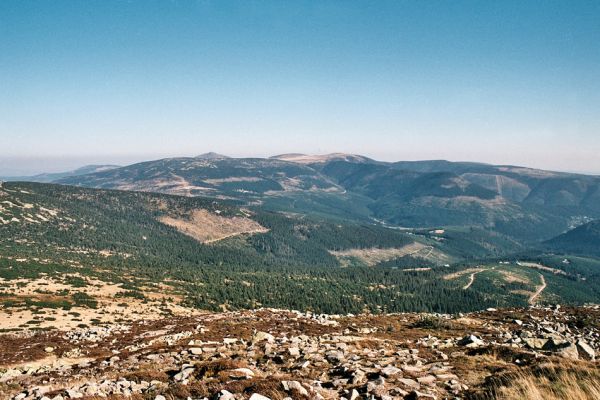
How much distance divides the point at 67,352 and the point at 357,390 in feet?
115

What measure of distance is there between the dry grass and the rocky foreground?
165 mm

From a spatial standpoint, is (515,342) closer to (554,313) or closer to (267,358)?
(267,358)

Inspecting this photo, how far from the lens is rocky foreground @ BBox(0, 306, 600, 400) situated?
601 inches

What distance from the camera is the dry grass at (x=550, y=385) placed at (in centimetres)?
1107

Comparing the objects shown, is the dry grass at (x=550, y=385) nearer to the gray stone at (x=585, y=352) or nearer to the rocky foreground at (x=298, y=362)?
the rocky foreground at (x=298, y=362)

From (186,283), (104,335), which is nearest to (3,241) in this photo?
(186,283)

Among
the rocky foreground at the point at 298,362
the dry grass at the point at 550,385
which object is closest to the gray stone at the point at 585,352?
the rocky foreground at the point at 298,362

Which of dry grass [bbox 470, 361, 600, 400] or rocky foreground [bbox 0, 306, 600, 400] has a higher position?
dry grass [bbox 470, 361, 600, 400]

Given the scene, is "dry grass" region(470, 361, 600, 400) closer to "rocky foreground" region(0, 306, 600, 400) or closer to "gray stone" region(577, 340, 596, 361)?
"rocky foreground" region(0, 306, 600, 400)

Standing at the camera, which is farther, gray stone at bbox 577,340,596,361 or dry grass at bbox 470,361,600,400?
gray stone at bbox 577,340,596,361

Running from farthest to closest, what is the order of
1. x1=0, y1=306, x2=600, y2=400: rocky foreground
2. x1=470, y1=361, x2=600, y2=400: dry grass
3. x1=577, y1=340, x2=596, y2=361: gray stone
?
x1=577, y1=340, x2=596, y2=361: gray stone < x1=0, y1=306, x2=600, y2=400: rocky foreground < x1=470, y1=361, x2=600, y2=400: dry grass

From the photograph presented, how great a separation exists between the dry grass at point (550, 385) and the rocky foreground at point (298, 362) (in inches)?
6.5

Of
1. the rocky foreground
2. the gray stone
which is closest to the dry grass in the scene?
the rocky foreground

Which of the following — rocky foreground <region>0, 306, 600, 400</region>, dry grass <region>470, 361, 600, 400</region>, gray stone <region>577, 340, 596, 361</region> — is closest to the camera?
dry grass <region>470, 361, 600, 400</region>
